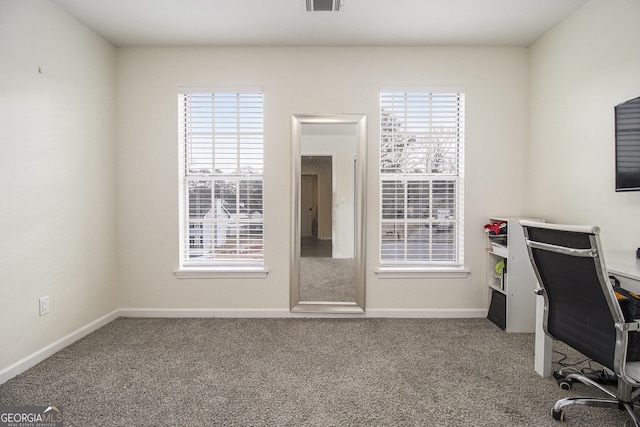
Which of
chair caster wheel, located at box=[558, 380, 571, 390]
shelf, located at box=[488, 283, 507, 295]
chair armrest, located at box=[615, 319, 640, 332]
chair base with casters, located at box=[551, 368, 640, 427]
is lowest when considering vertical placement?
chair caster wheel, located at box=[558, 380, 571, 390]

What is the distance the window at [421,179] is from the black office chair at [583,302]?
1411mm

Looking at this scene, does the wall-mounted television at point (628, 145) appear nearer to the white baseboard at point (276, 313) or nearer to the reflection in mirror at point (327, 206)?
the white baseboard at point (276, 313)

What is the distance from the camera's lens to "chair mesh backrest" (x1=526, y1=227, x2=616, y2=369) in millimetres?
1356

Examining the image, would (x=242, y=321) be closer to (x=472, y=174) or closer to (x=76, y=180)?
(x=76, y=180)

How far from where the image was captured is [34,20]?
2.22 m

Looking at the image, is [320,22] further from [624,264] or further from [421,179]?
[624,264]

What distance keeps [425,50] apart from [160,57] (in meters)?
2.60

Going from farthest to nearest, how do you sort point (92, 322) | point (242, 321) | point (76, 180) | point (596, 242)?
point (242, 321), point (92, 322), point (76, 180), point (596, 242)

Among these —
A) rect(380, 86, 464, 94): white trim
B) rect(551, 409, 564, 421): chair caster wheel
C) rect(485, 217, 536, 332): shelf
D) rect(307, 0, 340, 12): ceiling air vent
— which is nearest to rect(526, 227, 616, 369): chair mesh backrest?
rect(551, 409, 564, 421): chair caster wheel

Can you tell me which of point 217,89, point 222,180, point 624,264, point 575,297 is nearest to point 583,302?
point 575,297

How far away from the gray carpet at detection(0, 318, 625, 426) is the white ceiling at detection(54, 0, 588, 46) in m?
2.68

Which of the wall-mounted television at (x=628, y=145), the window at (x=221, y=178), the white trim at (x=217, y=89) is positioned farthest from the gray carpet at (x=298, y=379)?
the white trim at (x=217, y=89)

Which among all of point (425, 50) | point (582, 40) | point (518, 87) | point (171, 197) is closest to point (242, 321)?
point (171, 197)

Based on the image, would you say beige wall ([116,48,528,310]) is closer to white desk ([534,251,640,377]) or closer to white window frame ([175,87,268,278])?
white window frame ([175,87,268,278])
